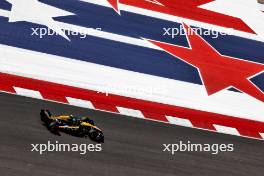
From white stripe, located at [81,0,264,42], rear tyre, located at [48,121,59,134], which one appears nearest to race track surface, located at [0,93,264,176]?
rear tyre, located at [48,121,59,134]

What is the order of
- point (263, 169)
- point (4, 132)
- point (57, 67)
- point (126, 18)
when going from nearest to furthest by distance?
point (4, 132)
point (263, 169)
point (57, 67)
point (126, 18)

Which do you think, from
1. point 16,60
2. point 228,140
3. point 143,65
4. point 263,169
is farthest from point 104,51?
point 263,169

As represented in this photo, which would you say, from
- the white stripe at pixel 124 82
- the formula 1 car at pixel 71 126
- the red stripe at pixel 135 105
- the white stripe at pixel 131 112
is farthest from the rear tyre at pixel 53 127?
the white stripe at pixel 131 112

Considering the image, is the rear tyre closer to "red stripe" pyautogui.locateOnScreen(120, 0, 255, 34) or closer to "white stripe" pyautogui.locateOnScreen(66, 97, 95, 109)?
"white stripe" pyautogui.locateOnScreen(66, 97, 95, 109)

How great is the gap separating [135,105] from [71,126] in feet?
4.05

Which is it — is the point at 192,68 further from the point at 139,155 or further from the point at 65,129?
the point at 65,129

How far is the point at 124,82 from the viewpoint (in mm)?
8172

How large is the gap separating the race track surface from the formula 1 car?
91mm

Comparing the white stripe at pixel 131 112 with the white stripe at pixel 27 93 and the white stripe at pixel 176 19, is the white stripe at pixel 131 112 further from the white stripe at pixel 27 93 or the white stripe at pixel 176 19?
the white stripe at pixel 176 19

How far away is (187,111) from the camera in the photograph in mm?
8070

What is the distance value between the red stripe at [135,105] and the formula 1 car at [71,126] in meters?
0.43

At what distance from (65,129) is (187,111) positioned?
7.17 ft

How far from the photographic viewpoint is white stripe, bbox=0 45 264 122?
26.3 ft

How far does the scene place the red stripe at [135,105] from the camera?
7.79 metres
